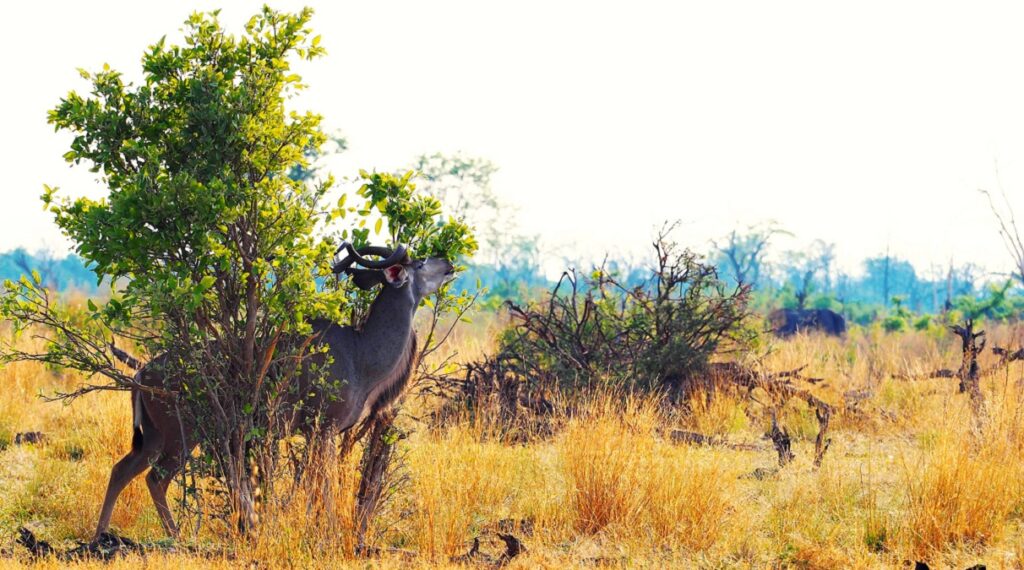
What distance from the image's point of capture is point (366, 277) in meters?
6.83

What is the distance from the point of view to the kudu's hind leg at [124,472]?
6.79 metres

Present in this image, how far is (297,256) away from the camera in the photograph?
6.00m

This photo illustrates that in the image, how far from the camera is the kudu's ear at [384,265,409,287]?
6723 millimetres

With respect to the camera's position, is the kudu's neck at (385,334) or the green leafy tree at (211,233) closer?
the green leafy tree at (211,233)

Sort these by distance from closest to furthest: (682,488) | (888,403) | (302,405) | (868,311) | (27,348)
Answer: (302,405) → (682,488) → (888,403) → (27,348) → (868,311)

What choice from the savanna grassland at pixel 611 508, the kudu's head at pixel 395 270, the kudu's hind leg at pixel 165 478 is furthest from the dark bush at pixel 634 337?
the kudu's hind leg at pixel 165 478

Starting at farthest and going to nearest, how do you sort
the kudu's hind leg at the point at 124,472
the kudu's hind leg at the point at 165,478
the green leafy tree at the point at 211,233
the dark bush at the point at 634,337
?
the dark bush at the point at 634,337 < the kudu's hind leg at the point at 124,472 < the kudu's hind leg at the point at 165,478 < the green leafy tree at the point at 211,233

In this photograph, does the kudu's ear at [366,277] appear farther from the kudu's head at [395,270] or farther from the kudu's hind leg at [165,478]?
the kudu's hind leg at [165,478]

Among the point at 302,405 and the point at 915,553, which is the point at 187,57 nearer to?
the point at 302,405

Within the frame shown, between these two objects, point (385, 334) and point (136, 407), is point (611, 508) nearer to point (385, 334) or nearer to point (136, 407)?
point (385, 334)

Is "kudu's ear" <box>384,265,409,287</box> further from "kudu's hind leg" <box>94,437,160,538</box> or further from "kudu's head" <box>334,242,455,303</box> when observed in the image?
"kudu's hind leg" <box>94,437,160,538</box>

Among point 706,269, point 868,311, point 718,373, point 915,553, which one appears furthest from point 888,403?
point 868,311

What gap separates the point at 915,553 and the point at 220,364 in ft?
14.9

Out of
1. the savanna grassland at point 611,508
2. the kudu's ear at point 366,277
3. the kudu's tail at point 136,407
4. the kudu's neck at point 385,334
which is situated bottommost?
the savanna grassland at point 611,508
